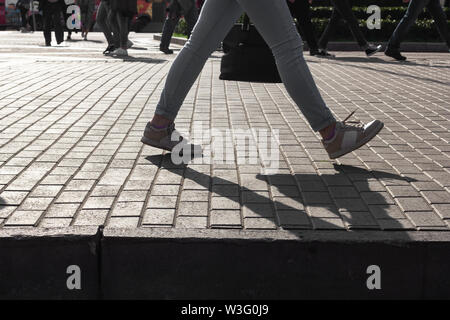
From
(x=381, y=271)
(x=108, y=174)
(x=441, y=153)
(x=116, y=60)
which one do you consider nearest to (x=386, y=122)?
(x=441, y=153)

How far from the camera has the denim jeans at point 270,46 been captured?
3.97 m

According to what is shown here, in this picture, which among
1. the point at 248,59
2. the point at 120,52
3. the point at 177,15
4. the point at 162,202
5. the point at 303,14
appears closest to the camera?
the point at 162,202

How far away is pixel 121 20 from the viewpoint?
487 inches

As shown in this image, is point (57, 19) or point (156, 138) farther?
point (57, 19)

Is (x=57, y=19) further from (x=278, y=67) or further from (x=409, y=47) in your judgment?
(x=278, y=67)

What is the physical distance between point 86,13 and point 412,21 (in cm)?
1269

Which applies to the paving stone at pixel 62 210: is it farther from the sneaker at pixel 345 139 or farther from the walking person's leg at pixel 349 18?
the walking person's leg at pixel 349 18

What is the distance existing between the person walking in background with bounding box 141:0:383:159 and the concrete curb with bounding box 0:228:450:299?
1398mm

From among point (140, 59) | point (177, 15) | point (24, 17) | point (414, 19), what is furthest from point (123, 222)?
point (24, 17)

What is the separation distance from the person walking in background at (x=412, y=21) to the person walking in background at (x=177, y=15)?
3708 millimetres

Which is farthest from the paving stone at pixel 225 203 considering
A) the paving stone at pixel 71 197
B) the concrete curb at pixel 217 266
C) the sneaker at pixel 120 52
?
the sneaker at pixel 120 52

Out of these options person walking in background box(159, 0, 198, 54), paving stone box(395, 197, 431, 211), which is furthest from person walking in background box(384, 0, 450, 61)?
paving stone box(395, 197, 431, 211)
